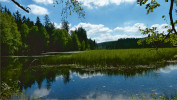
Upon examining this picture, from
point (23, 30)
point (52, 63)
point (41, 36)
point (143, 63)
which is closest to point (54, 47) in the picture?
point (41, 36)

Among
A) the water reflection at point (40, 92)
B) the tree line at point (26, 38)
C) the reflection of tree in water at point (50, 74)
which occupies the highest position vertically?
the tree line at point (26, 38)

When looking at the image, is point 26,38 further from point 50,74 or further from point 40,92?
point 40,92

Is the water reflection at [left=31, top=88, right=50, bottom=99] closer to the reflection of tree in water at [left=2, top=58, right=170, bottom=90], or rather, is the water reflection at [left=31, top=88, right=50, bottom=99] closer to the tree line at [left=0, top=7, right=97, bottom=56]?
the reflection of tree in water at [left=2, top=58, right=170, bottom=90]

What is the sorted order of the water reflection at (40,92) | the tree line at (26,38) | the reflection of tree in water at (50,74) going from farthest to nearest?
the tree line at (26,38), the reflection of tree in water at (50,74), the water reflection at (40,92)

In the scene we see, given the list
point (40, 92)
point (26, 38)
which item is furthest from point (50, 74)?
point (26, 38)

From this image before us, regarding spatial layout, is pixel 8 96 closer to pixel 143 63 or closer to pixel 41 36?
pixel 143 63

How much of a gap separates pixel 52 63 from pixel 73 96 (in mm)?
11558

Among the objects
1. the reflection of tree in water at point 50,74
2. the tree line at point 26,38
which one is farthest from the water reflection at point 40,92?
the tree line at point 26,38

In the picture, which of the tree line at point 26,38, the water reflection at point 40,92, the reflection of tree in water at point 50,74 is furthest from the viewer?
the tree line at point 26,38

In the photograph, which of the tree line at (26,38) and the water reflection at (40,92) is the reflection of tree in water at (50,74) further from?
the tree line at (26,38)

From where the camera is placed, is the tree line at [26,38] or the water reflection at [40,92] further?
the tree line at [26,38]

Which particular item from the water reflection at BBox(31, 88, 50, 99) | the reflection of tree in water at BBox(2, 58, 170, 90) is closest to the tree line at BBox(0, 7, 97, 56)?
the reflection of tree in water at BBox(2, 58, 170, 90)

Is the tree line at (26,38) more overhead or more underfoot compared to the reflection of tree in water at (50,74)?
more overhead

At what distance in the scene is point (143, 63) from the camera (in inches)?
573
